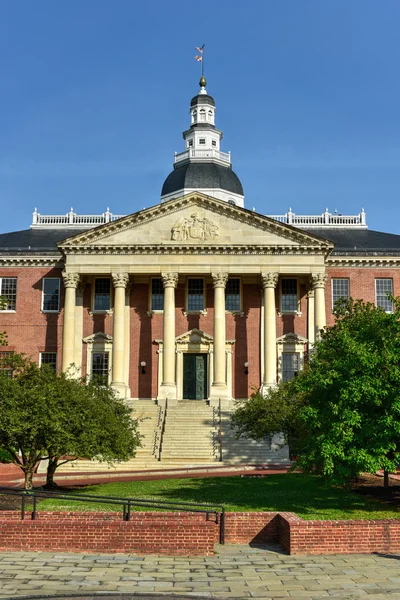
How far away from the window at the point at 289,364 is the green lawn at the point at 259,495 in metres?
16.8

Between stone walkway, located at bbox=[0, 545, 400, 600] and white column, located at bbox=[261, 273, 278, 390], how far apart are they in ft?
91.9

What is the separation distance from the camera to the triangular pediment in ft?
143

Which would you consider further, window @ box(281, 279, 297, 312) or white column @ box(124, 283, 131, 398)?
window @ box(281, 279, 297, 312)

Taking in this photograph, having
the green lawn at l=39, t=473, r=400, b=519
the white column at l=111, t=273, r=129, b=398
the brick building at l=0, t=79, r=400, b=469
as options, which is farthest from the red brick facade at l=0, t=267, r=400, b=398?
the green lawn at l=39, t=473, r=400, b=519

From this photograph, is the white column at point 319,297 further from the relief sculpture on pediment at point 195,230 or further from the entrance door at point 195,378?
the entrance door at point 195,378

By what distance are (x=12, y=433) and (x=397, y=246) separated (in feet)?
106

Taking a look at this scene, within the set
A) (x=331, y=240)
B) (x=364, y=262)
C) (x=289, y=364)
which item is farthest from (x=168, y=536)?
(x=331, y=240)

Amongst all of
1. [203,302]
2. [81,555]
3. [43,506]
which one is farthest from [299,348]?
[81,555]

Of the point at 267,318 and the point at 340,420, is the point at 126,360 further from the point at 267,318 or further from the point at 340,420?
the point at 340,420

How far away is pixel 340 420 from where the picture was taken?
1855 centimetres

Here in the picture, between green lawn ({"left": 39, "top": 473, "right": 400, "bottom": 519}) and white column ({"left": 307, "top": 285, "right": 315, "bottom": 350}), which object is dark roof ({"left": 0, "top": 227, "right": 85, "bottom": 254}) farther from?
green lawn ({"left": 39, "top": 473, "right": 400, "bottom": 519})

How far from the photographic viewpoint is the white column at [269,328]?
4294cm

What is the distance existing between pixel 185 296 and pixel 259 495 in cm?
2470

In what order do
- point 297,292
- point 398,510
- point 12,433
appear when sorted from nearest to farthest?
1. point 398,510
2. point 12,433
3. point 297,292
